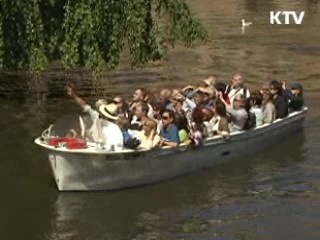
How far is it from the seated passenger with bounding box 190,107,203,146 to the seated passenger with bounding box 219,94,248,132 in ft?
3.57

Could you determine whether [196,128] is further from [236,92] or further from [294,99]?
[294,99]

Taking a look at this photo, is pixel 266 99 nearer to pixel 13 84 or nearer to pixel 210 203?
pixel 210 203

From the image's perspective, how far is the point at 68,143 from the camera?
535 inches

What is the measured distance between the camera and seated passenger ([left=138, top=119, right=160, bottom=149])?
1401 cm

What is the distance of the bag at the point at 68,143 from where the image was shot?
13.6 metres

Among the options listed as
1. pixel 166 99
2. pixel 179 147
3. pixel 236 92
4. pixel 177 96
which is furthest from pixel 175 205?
pixel 236 92

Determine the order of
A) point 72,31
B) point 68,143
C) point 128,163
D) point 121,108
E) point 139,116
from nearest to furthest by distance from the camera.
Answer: point 68,143 < point 128,163 < point 139,116 < point 121,108 < point 72,31

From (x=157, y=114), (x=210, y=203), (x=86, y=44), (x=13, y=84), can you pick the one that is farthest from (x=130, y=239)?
(x=13, y=84)

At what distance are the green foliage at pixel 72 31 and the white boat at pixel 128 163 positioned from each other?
430 cm

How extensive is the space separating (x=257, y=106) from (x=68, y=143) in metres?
5.25

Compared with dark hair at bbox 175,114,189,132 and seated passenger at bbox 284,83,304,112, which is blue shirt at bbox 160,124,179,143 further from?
seated passenger at bbox 284,83,304,112

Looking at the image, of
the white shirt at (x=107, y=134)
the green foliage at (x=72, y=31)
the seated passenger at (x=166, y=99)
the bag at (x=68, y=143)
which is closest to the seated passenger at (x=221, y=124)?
the seated passenger at (x=166, y=99)

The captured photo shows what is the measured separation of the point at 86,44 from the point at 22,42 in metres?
1.52

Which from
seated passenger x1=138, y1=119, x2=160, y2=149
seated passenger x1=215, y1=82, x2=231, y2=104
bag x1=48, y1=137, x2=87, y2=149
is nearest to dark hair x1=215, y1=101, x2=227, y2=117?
seated passenger x1=215, y1=82, x2=231, y2=104
